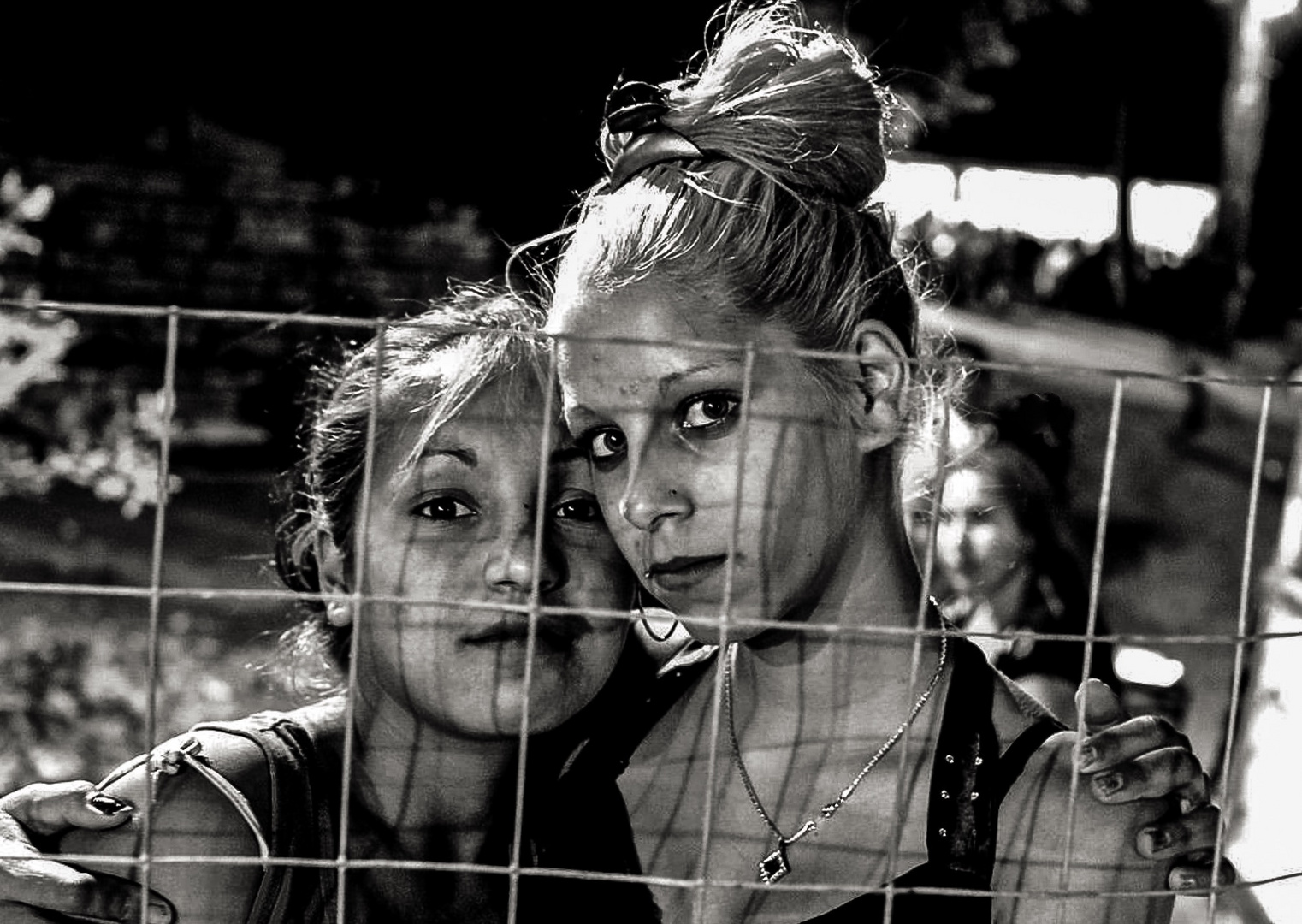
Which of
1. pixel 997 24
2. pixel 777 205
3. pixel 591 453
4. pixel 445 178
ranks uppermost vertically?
pixel 997 24

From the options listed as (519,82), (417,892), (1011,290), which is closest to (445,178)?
(519,82)

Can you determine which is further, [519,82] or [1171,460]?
[1171,460]

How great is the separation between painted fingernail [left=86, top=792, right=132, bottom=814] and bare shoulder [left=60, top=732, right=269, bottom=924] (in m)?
0.02

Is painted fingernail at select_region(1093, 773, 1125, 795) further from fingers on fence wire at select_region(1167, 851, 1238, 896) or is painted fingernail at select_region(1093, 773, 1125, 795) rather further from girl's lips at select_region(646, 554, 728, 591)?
girl's lips at select_region(646, 554, 728, 591)

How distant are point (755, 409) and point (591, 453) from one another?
180mm

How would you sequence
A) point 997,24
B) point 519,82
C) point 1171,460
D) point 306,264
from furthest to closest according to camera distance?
point 1171,460 < point 997,24 < point 306,264 < point 519,82

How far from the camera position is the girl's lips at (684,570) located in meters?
1.28

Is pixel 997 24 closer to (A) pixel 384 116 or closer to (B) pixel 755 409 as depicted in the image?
(A) pixel 384 116

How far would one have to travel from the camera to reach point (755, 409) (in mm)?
1302

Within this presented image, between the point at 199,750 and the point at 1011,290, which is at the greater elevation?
the point at 1011,290

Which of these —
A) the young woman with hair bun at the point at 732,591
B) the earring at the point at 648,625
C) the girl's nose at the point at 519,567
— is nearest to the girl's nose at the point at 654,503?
the young woman with hair bun at the point at 732,591

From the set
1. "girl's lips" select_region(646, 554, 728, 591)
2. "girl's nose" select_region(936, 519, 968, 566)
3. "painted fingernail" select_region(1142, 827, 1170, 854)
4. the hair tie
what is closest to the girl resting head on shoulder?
"girl's lips" select_region(646, 554, 728, 591)

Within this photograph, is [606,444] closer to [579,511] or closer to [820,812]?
[579,511]

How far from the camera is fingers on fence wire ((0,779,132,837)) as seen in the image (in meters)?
1.20
